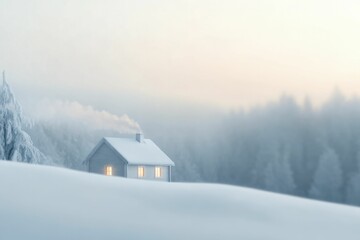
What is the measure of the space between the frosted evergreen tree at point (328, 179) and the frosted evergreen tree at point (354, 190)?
1.58 ft

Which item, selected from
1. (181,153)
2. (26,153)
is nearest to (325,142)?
(181,153)

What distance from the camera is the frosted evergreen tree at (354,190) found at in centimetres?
3225

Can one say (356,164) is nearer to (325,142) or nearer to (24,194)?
(325,142)

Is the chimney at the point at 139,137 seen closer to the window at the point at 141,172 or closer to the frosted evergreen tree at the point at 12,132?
the window at the point at 141,172

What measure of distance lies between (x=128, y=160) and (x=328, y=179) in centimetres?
1342

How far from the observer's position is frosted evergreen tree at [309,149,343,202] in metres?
33.4

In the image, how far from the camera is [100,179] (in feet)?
8.95

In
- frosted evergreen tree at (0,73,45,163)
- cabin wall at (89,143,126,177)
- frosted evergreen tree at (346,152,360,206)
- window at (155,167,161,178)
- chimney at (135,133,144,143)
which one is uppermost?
frosted evergreen tree at (0,73,45,163)

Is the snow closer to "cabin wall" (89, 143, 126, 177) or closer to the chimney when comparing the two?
the chimney

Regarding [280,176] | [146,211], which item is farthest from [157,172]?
[146,211]

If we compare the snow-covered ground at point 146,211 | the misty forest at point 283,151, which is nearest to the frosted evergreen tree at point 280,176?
the misty forest at point 283,151

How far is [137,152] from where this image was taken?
26938 mm

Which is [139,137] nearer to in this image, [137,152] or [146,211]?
[137,152]

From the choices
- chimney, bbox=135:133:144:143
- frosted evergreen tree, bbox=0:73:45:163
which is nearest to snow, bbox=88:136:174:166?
chimney, bbox=135:133:144:143
